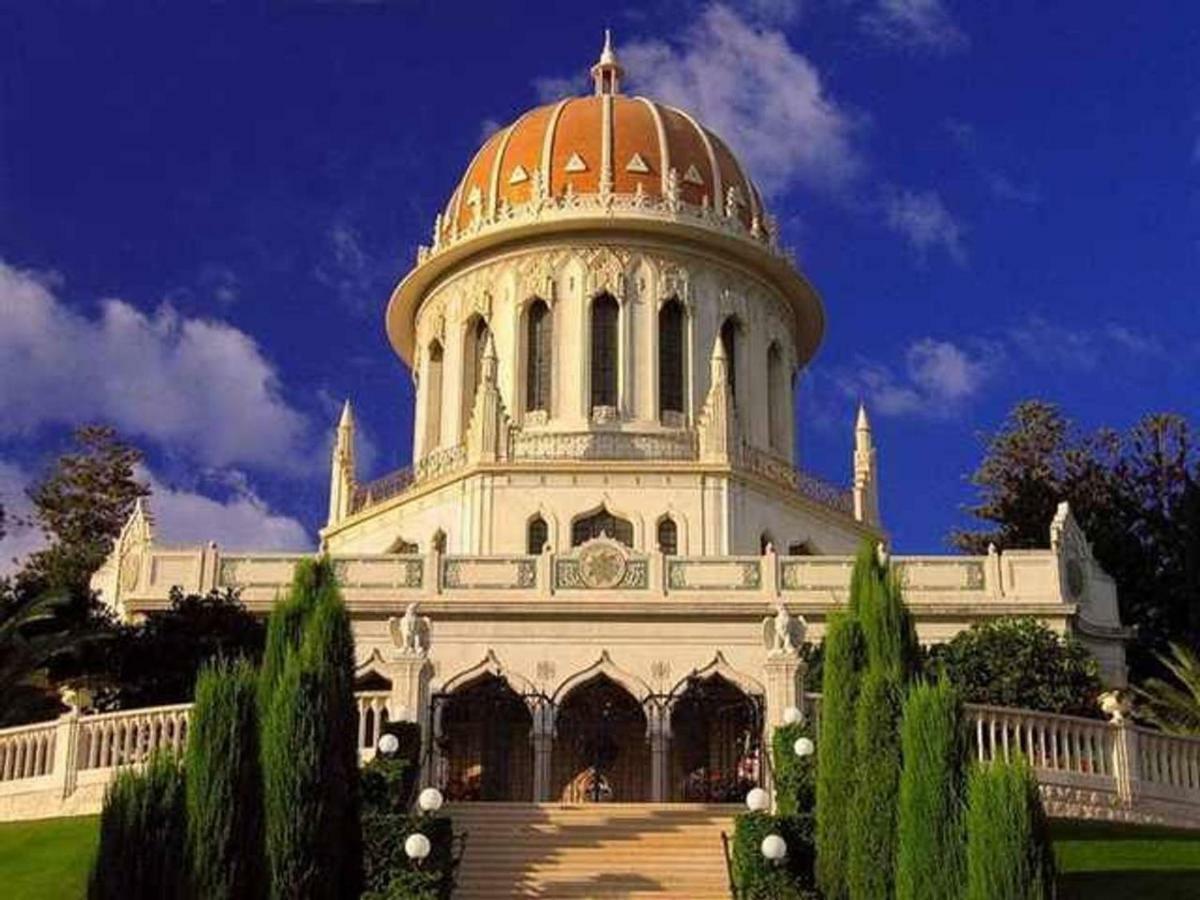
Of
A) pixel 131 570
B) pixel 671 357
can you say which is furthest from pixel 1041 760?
pixel 671 357

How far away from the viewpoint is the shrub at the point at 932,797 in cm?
1634

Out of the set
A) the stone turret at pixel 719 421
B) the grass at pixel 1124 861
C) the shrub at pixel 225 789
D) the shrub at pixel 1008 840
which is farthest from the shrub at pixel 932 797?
the stone turret at pixel 719 421

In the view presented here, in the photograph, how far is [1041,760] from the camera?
24031mm

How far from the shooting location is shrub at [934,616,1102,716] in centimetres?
3056

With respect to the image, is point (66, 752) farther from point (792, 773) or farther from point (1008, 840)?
point (1008, 840)

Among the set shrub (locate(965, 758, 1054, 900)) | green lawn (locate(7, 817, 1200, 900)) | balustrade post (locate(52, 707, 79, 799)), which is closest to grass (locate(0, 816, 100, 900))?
green lawn (locate(7, 817, 1200, 900))

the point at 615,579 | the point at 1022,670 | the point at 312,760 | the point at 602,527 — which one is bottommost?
the point at 312,760

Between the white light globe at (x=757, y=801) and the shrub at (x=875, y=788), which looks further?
the white light globe at (x=757, y=801)

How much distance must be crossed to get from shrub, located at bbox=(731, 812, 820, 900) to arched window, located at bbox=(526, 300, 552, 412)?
77.9 ft

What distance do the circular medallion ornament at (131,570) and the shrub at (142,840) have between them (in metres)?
20.5

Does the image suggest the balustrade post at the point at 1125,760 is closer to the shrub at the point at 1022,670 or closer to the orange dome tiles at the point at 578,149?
the shrub at the point at 1022,670

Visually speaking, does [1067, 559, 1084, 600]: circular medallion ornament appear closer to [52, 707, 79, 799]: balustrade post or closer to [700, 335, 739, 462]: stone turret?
[700, 335, 739, 462]: stone turret

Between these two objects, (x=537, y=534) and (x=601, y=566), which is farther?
(x=537, y=534)

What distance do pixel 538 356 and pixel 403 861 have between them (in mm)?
25262
